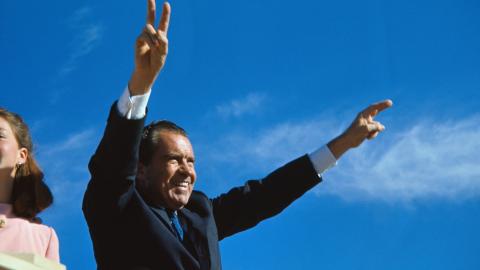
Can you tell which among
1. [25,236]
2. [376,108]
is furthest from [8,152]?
[376,108]

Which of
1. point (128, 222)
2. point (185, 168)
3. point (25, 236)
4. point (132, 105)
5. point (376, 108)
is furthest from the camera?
point (376, 108)

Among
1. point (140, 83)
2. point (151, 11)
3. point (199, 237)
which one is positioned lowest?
point (199, 237)

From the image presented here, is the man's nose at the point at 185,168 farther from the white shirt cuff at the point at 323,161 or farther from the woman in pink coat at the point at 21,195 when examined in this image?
the white shirt cuff at the point at 323,161

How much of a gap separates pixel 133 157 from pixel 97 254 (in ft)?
2.12

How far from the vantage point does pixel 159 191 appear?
4461 millimetres

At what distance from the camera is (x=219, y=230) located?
5.00m

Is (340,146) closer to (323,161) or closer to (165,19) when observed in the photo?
(323,161)

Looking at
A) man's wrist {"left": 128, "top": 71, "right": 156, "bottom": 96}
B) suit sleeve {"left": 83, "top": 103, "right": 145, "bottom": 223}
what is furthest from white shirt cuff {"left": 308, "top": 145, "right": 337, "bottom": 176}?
man's wrist {"left": 128, "top": 71, "right": 156, "bottom": 96}

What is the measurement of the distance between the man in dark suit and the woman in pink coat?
41cm

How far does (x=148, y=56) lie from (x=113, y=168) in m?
0.63

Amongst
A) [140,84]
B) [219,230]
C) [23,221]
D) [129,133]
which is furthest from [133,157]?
[219,230]

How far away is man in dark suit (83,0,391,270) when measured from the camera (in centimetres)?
388

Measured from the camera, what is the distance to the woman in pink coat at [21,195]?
4262 mm

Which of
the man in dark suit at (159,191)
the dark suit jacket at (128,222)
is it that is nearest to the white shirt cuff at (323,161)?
the man in dark suit at (159,191)
